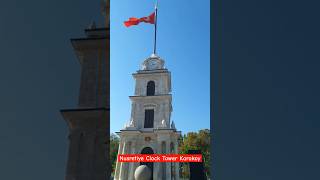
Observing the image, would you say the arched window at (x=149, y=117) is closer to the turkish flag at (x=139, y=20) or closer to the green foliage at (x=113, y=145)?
the green foliage at (x=113, y=145)

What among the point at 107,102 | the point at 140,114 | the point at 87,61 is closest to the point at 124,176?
the point at 140,114

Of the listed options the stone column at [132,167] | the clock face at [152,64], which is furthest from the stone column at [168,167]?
the clock face at [152,64]

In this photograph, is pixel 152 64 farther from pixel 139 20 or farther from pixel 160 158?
pixel 160 158

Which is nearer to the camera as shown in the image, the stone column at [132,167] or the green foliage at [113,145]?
the stone column at [132,167]

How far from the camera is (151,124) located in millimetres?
5500

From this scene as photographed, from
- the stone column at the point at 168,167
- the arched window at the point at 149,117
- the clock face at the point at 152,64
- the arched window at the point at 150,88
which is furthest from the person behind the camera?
the arched window at the point at 150,88

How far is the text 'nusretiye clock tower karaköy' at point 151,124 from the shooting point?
4.84 metres

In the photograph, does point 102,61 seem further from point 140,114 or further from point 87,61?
point 140,114

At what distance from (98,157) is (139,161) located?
1.97 metres

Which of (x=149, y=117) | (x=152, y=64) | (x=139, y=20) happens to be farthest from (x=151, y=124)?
(x=139, y=20)

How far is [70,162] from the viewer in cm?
659

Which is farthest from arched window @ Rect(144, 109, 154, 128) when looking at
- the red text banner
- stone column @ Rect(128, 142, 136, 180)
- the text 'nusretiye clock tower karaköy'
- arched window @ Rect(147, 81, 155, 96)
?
the red text banner

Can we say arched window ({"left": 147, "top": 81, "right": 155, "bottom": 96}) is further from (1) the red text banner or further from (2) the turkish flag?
(1) the red text banner

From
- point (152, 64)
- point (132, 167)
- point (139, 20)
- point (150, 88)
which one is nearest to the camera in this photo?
point (132, 167)
